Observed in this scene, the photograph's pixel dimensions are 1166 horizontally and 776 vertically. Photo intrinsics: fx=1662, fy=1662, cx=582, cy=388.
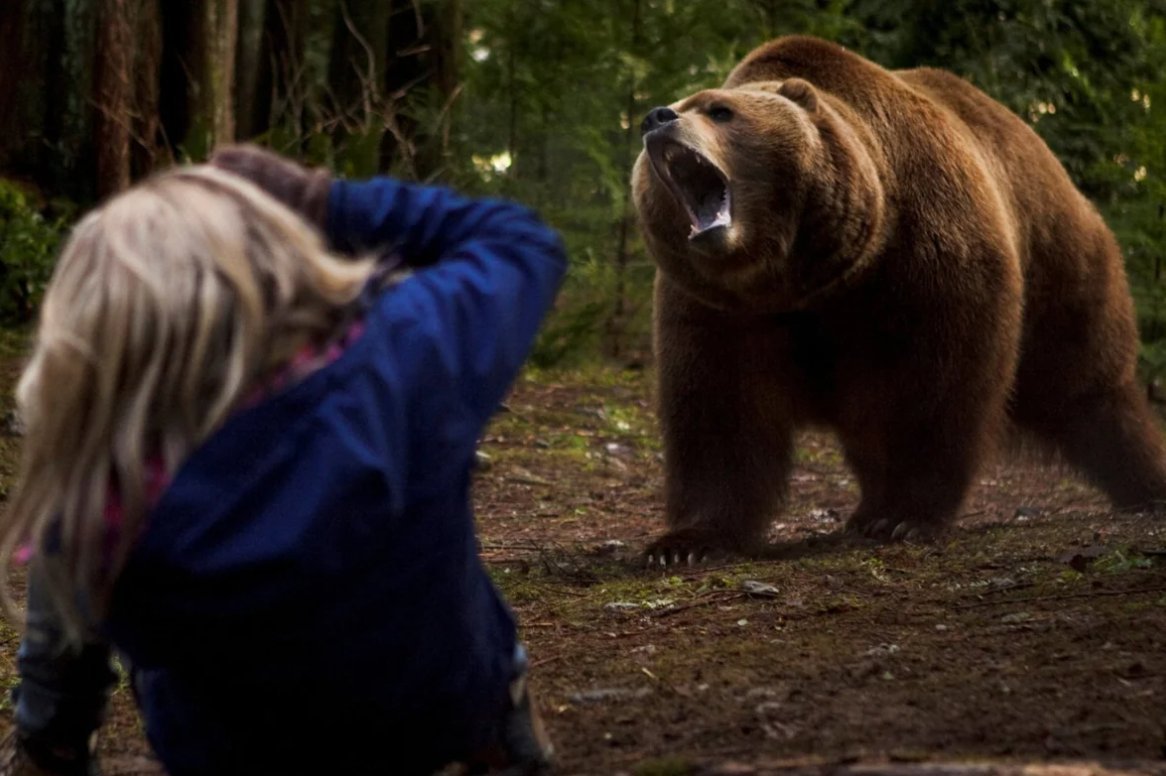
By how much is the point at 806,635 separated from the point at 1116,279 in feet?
14.2

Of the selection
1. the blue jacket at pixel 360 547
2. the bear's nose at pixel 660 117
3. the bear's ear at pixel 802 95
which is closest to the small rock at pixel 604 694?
the blue jacket at pixel 360 547

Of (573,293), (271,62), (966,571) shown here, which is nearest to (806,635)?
(966,571)

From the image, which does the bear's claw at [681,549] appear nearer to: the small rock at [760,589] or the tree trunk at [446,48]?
the small rock at [760,589]

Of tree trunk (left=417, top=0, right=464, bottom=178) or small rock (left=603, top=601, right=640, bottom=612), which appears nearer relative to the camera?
small rock (left=603, top=601, right=640, bottom=612)

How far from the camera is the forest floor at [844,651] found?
3.36 m

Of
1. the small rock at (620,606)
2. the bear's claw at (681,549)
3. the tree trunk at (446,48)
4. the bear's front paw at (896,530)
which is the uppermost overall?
the tree trunk at (446,48)

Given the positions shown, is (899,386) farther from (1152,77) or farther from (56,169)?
(1152,77)

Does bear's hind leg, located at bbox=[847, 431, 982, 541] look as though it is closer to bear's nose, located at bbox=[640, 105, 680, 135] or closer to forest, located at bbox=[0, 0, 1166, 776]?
forest, located at bbox=[0, 0, 1166, 776]

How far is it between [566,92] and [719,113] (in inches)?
233

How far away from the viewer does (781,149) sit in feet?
21.4

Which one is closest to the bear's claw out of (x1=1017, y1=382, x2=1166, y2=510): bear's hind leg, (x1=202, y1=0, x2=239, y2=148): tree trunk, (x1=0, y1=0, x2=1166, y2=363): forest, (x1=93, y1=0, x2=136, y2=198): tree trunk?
(x1=1017, y1=382, x2=1166, y2=510): bear's hind leg

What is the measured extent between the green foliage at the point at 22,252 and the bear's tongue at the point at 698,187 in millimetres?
4867

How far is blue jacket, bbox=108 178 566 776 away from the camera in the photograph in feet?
8.13

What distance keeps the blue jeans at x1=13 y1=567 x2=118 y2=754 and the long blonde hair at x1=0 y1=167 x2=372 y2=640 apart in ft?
2.57
